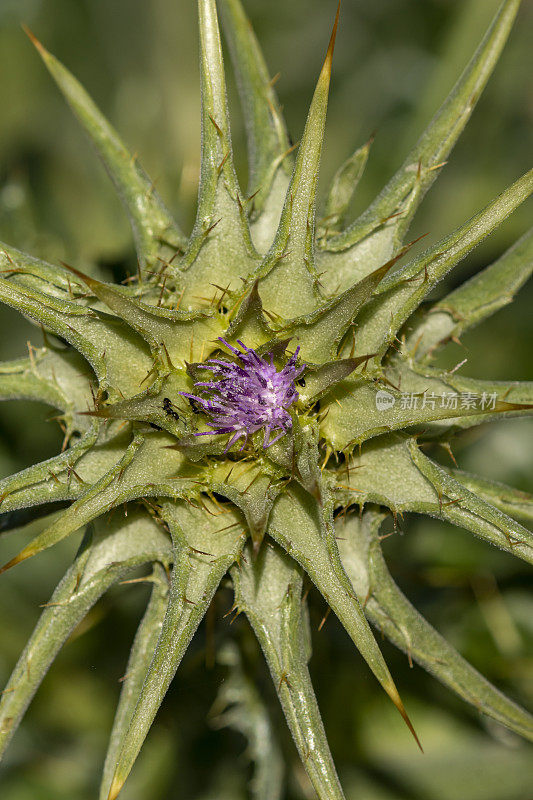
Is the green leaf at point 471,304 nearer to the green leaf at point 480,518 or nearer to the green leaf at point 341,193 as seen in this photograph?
the green leaf at point 341,193

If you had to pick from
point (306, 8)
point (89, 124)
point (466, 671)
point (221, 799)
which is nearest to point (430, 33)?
point (306, 8)

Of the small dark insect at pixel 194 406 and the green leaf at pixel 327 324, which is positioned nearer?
the green leaf at pixel 327 324

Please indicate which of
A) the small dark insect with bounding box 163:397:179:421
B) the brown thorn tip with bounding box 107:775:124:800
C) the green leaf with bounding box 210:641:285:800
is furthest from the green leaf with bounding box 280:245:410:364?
the green leaf with bounding box 210:641:285:800

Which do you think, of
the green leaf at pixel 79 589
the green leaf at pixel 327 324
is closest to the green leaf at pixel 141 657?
the green leaf at pixel 79 589

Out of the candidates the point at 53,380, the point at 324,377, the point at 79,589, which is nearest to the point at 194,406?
the point at 324,377

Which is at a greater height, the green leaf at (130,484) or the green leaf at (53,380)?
the green leaf at (53,380)
